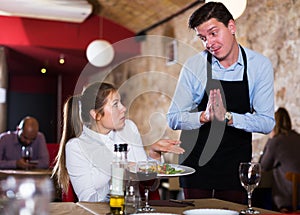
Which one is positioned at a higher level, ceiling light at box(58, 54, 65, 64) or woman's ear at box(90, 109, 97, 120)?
ceiling light at box(58, 54, 65, 64)

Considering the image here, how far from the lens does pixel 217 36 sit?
7.61 feet

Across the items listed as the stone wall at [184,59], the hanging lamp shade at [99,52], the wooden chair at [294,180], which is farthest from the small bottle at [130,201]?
the hanging lamp shade at [99,52]

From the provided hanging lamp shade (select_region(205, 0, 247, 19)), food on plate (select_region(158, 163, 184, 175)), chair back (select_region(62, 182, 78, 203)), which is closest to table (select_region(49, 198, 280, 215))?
food on plate (select_region(158, 163, 184, 175))

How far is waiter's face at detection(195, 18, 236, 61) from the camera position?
2.32 meters

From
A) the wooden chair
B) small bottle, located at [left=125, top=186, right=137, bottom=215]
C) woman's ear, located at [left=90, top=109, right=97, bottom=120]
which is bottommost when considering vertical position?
the wooden chair

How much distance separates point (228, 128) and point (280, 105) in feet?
8.59

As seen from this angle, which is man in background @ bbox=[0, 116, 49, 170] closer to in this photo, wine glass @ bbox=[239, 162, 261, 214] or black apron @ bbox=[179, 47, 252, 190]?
black apron @ bbox=[179, 47, 252, 190]

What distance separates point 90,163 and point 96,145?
0.48 feet

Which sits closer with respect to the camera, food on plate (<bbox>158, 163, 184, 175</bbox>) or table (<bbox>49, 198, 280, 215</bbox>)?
table (<bbox>49, 198, 280, 215</bbox>)

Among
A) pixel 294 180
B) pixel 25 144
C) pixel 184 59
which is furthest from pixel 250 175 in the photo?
pixel 184 59

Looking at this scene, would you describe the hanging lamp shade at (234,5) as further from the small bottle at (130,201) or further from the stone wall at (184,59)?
the small bottle at (130,201)

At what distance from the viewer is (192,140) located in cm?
240

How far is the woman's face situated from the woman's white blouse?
4cm

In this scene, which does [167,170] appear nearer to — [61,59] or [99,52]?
[99,52]
